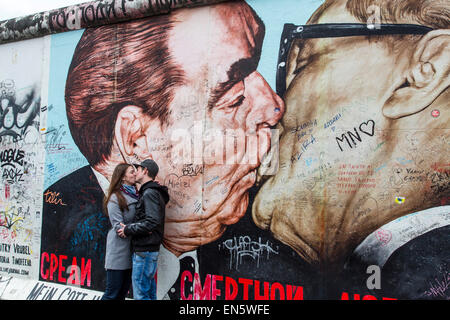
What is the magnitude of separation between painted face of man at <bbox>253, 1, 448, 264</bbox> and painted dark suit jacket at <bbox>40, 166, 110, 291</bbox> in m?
2.37

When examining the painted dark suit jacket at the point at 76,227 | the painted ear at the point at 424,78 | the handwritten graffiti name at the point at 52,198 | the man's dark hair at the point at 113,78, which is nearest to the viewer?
the painted ear at the point at 424,78

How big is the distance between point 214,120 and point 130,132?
127 centimetres

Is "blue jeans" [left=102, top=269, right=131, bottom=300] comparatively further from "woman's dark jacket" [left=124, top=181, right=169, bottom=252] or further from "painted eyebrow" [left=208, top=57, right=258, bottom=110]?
"painted eyebrow" [left=208, top=57, right=258, bottom=110]

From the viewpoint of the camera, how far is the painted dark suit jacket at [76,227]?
5.54m

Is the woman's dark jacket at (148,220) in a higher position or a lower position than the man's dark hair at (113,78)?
lower

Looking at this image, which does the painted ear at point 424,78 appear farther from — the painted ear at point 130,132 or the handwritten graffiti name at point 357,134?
the painted ear at point 130,132

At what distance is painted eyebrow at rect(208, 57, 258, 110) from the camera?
15.3ft

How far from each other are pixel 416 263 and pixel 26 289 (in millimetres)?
5214

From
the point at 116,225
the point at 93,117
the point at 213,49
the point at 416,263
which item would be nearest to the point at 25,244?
the point at 93,117

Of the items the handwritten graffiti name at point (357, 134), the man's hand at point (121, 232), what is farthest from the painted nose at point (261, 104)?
the man's hand at point (121, 232)

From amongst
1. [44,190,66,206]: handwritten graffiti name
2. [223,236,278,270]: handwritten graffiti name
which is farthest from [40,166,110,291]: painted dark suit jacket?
[223,236,278,270]: handwritten graffiti name

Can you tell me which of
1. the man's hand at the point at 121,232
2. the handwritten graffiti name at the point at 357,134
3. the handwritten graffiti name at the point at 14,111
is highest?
the handwritten graffiti name at the point at 14,111

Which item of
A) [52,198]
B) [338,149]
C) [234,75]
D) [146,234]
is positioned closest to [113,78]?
[234,75]
